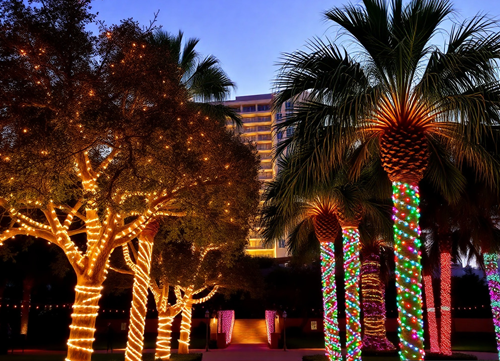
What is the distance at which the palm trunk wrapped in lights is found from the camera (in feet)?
44.2

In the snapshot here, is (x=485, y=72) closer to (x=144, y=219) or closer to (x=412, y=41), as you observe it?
(x=412, y=41)

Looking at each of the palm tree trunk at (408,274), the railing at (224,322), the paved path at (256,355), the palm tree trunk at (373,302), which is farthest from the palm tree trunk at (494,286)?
the railing at (224,322)

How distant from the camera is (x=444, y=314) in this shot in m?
18.6

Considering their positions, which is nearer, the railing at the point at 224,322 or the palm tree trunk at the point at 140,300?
the palm tree trunk at the point at 140,300

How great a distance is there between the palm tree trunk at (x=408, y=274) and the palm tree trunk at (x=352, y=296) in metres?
5.13

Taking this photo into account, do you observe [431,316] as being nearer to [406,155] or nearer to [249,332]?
[406,155]

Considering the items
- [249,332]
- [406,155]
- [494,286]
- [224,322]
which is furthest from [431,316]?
[249,332]

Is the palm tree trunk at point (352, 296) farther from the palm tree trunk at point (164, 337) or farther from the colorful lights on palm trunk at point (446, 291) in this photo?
the palm tree trunk at point (164, 337)

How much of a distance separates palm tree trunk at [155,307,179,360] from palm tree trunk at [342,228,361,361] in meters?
8.17

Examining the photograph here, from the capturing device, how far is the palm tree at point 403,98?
7.60 m

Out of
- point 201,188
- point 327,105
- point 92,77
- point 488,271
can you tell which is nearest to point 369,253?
point 488,271

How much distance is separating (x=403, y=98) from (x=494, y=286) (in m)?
10.1

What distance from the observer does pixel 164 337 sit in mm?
18422

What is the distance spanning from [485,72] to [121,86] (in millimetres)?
7127
